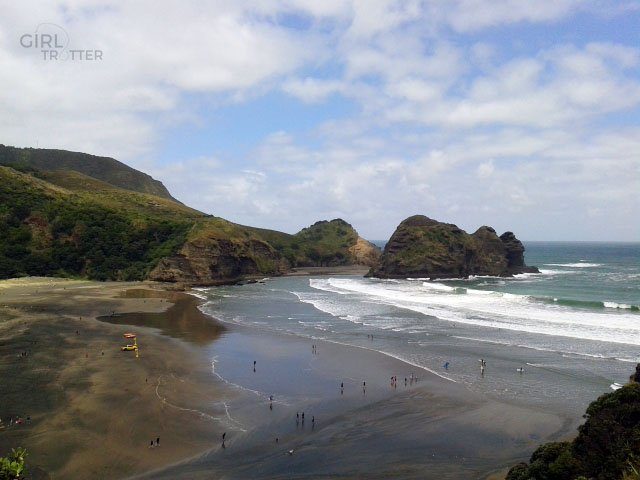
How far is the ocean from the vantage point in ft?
109

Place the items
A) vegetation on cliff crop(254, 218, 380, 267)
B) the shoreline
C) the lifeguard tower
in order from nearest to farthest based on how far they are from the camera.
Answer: the shoreline
the lifeguard tower
vegetation on cliff crop(254, 218, 380, 267)

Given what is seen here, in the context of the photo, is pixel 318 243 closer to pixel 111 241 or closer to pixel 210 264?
pixel 210 264

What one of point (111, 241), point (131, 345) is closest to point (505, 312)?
point (131, 345)

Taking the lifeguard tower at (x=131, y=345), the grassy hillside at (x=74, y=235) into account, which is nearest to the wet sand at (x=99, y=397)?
the lifeguard tower at (x=131, y=345)

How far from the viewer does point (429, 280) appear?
342ft

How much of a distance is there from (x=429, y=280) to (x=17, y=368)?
83.0 m

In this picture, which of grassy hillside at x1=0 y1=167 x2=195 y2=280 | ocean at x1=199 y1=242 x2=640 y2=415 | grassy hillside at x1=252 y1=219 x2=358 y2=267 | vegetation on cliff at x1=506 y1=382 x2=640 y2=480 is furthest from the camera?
grassy hillside at x1=252 y1=219 x2=358 y2=267

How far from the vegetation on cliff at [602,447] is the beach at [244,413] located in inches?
231

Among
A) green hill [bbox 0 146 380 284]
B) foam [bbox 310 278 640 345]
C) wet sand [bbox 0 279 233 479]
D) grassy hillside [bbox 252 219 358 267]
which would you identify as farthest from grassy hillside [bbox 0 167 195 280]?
grassy hillside [bbox 252 219 358 267]

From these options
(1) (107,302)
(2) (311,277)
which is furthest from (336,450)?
(2) (311,277)

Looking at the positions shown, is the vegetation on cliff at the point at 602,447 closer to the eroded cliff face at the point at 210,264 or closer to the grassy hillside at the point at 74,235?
the eroded cliff face at the point at 210,264

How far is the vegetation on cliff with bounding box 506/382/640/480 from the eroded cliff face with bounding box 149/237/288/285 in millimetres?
80624

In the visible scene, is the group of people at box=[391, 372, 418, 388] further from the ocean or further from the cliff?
the cliff

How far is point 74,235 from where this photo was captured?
3580 inches
